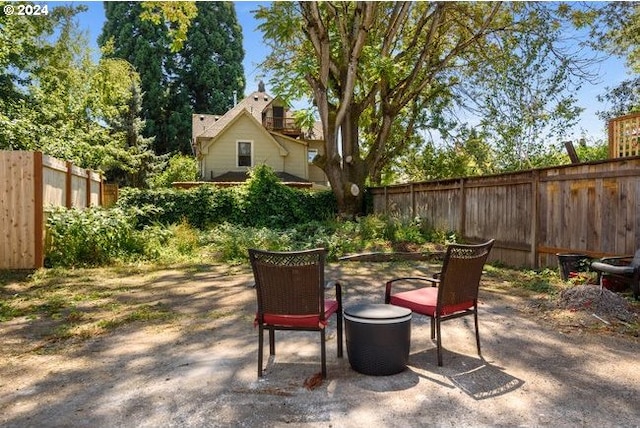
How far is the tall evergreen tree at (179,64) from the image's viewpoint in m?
31.8

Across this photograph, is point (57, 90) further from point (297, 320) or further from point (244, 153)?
point (297, 320)

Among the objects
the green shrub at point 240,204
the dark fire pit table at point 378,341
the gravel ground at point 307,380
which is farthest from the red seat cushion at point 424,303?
the green shrub at point 240,204

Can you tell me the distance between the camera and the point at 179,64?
33844mm

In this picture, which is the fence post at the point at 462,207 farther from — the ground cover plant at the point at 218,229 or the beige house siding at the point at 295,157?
the beige house siding at the point at 295,157

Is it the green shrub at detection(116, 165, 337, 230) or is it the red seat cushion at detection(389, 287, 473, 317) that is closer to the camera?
the red seat cushion at detection(389, 287, 473, 317)

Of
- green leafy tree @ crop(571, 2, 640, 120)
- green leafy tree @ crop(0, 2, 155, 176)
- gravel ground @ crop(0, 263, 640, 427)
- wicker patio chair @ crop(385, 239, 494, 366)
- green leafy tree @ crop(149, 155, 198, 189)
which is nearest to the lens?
gravel ground @ crop(0, 263, 640, 427)

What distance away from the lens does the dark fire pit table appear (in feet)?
10.1

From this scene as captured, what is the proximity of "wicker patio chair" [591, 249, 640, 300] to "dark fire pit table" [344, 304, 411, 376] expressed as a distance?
12.0 feet

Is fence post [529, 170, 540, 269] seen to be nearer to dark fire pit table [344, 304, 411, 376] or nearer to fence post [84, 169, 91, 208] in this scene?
dark fire pit table [344, 304, 411, 376]

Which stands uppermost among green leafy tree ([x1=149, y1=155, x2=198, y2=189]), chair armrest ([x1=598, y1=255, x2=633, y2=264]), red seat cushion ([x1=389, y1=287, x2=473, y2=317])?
green leafy tree ([x1=149, y1=155, x2=198, y2=189])

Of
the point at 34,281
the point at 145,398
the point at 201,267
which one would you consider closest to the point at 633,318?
the point at 145,398

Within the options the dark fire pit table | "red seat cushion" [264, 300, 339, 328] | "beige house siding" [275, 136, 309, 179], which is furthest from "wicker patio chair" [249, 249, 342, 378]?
"beige house siding" [275, 136, 309, 179]

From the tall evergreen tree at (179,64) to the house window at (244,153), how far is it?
1080 cm

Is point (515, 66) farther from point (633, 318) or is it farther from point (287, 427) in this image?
point (287, 427)
